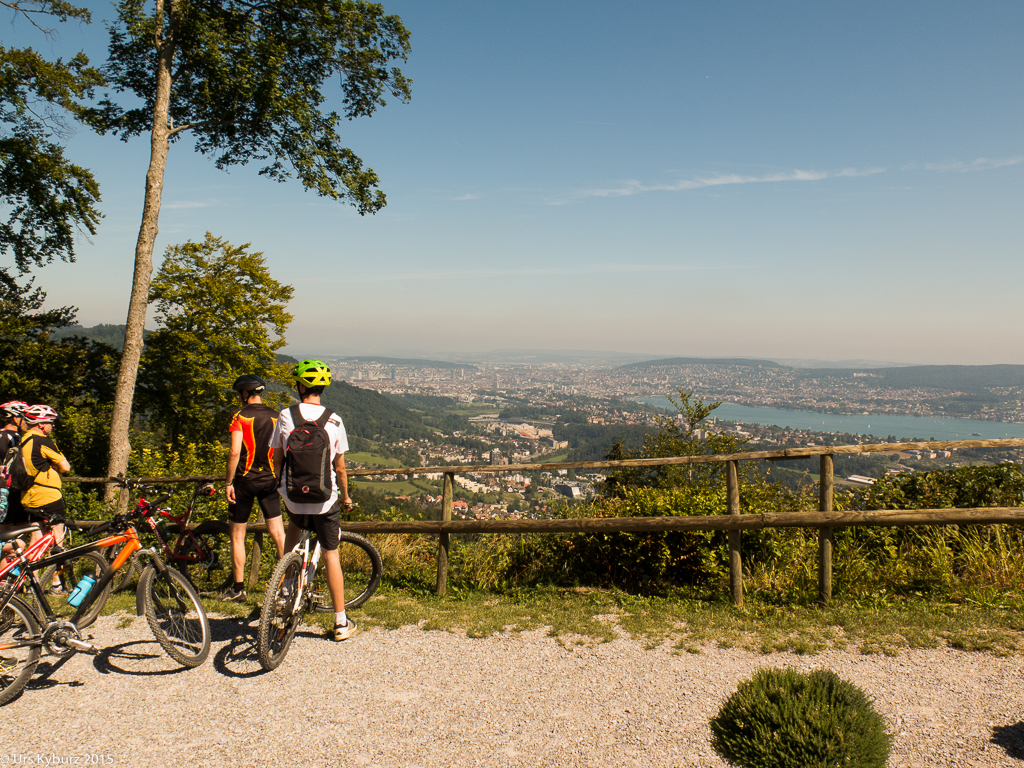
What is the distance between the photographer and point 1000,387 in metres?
129

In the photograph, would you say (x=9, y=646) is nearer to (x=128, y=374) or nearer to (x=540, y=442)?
(x=128, y=374)

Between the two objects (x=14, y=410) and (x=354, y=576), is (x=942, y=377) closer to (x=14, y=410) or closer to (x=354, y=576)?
(x=354, y=576)


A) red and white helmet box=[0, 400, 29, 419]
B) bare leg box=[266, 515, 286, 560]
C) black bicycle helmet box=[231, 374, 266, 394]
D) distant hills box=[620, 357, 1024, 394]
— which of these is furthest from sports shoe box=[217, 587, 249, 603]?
distant hills box=[620, 357, 1024, 394]

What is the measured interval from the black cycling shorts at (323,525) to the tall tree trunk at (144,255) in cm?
859

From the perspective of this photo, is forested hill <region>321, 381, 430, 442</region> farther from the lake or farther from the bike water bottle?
the bike water bottle

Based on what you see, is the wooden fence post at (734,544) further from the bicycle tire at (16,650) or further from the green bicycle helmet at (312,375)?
the bicycle tire at (16,650)

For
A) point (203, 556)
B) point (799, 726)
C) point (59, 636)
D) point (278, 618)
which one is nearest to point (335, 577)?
point (278, 618)

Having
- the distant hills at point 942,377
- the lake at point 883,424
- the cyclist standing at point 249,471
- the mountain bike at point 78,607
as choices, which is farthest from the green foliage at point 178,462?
the distant hills at point 942,377

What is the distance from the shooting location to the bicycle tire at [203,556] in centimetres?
537

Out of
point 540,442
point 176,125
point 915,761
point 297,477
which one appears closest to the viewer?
point 915,761

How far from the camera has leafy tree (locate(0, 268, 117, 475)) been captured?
1673cm

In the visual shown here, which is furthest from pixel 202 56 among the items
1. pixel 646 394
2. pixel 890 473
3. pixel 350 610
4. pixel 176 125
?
pixel 646 394

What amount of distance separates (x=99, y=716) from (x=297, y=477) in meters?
1.73

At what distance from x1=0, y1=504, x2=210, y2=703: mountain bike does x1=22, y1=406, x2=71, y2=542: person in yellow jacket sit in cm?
104
